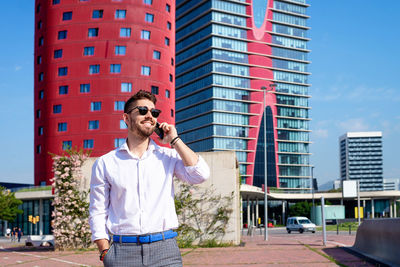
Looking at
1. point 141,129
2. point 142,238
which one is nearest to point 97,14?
point 141,129

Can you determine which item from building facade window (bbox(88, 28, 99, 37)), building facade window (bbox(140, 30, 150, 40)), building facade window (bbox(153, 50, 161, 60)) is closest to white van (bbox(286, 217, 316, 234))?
building facade window (bbox(153, 50, 161, 60))

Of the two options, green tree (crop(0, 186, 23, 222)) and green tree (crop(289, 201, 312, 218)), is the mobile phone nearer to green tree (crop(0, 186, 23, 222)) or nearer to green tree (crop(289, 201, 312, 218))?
green tree (crop(0, 186, 23, 222))

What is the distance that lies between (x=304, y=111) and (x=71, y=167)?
110 m

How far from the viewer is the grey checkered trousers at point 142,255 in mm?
3582

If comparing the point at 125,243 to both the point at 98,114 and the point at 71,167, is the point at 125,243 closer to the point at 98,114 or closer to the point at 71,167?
the point at 71,167

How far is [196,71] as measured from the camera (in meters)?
122

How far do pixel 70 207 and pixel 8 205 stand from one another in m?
43.4

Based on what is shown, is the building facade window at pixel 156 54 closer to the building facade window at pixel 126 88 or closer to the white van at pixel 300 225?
the building facade window at pixel 126 88

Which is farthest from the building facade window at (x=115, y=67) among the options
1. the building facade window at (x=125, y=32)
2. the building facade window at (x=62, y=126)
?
the building facade window at (x=62, y=126)

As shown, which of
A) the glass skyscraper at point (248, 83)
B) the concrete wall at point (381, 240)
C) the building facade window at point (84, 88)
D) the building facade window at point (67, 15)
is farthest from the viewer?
the glass skyscraper at point (248, 83)

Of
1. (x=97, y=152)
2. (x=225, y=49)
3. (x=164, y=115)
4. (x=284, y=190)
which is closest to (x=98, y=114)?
(x=97, y=152)

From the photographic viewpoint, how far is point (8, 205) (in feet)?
198

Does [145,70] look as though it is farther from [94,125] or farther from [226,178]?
[226,178]

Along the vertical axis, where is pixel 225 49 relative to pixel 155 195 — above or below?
above
